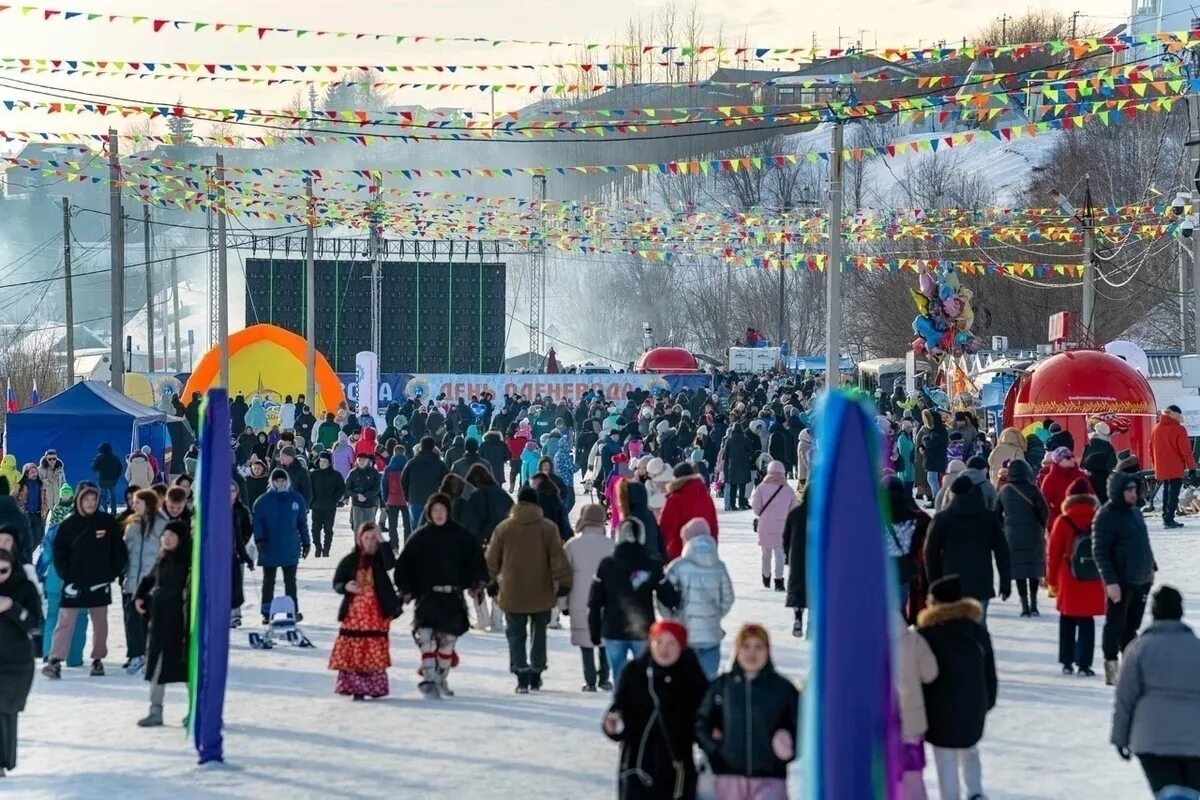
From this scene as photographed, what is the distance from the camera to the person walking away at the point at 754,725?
7660 millimetres

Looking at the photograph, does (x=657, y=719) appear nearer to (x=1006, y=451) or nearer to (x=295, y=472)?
(x=295, y=472)

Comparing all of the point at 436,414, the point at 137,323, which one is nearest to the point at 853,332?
the point at 436,414

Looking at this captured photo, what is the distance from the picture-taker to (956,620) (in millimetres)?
8680

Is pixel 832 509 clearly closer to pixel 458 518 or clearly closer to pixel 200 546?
pixel 200 546

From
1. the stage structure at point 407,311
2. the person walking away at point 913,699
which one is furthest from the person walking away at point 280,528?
the stage structure at point 407,311

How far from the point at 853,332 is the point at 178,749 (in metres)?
63.9

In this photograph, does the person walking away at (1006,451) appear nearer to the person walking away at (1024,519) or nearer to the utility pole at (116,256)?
the person walking away at (1024,519)

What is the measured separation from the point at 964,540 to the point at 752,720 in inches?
225

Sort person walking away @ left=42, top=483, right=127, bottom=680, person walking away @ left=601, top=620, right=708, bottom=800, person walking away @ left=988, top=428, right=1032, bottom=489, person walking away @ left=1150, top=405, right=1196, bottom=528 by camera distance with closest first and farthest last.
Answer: person walking away @ left=601, top=620, right=708, bottom=800 < person walking away @ left=42, top=483, right=127, bottom=680 < person walking away @ left=988, top=428, right=1032, bottom=489 < person walking away @ left=1150, top=405, right=1196, bottom=528

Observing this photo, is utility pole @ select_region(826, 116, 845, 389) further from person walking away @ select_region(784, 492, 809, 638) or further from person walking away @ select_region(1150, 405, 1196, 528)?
person walking away @ select_region(784, 492, 809, 638)

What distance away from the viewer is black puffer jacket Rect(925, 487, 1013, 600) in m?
13.1

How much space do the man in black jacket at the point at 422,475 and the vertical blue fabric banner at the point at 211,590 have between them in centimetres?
887

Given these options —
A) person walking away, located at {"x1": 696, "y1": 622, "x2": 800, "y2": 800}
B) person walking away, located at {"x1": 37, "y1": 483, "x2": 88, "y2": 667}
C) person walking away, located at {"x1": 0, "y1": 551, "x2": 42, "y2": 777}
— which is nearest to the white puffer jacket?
person walking away, located at {"x1": 696, "y1": 622, "x2": 800, "y2": 800}

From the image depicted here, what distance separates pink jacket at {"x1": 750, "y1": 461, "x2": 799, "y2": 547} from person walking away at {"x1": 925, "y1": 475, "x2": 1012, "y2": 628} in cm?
441
